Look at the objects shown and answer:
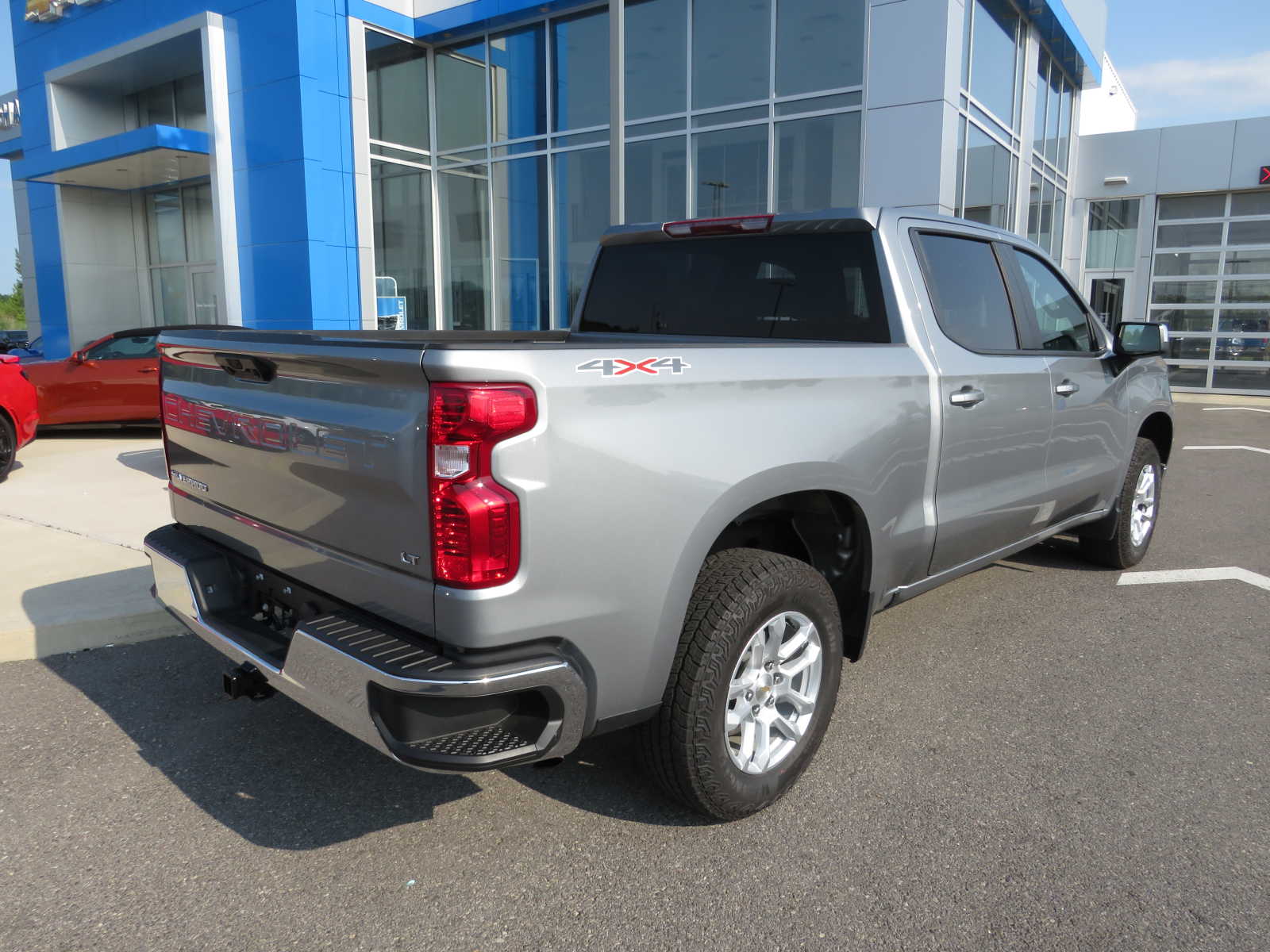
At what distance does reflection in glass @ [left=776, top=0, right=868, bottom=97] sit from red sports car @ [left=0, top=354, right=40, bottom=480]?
32.6 feet

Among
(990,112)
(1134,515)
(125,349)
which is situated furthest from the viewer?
(990,112)

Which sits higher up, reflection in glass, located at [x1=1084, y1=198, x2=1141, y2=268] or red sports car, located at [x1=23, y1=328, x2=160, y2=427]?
reflection in glass, located at [x1=1084, y1=198, x2=1141, y2=268]

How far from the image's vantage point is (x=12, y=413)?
8.23 meters

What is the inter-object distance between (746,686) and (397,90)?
15667 millimetres

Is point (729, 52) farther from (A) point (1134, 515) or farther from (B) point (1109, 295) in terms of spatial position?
(B) point (1109, 295)

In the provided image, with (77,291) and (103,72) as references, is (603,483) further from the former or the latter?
(77,291)

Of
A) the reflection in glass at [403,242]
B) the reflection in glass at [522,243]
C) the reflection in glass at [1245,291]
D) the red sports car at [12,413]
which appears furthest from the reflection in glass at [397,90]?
the reflection in glass at [1245,291]

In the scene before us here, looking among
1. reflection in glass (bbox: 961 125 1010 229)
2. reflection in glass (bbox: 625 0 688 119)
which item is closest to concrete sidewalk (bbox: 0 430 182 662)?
reflection in glass (bbox: 625 0 688 119)

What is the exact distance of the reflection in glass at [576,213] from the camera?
1509cm

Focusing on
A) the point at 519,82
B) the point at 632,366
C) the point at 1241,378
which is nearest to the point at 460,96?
the point at 519,82

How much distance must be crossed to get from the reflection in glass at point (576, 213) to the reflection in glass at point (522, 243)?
10.5 inches

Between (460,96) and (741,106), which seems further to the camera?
(460,96)

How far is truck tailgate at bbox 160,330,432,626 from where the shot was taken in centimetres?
227

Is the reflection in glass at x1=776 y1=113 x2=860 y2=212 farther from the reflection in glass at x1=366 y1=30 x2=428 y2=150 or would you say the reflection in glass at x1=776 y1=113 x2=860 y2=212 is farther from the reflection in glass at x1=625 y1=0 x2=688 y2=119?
the reflection in glass at x1=366 y1=30 x2=428 y2=150
